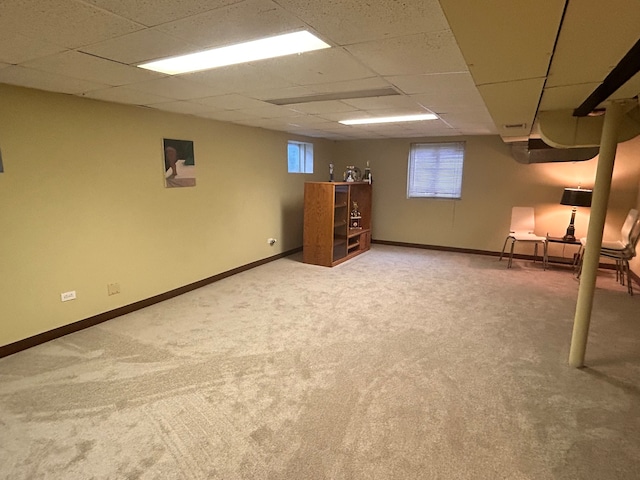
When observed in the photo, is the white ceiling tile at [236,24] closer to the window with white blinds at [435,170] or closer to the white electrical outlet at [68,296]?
the white electrical outlet at [68,296]

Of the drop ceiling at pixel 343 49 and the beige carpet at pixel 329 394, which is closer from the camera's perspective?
the drop ceiling at pixel 343 49

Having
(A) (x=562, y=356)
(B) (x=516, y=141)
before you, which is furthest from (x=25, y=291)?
(B) (x=516, y=141)

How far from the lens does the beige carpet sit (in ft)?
5.80

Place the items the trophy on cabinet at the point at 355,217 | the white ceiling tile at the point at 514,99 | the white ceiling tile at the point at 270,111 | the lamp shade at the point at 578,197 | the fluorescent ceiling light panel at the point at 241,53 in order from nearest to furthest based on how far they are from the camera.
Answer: the fluorescent ceiling light panel at the point at 241,53 → the white ceiling tile at the point at 514,99 → the white ceiling tile at the point at 270,111 → the lamp shade at the point at 578,197 → the trophy on cabinet at the point at 355,217

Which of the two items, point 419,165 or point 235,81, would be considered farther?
point 419,165

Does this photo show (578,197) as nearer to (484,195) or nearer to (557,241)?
(557,241)

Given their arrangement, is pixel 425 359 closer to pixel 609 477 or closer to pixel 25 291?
pixel 609 477

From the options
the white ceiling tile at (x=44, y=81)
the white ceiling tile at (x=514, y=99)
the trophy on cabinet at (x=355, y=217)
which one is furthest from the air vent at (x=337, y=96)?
the trophy on cabinet at (x=355, y=217)

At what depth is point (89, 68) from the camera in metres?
2.21

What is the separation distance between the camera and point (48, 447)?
72.7 inches

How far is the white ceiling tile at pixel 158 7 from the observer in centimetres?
136

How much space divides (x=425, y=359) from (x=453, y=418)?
0.69 meters

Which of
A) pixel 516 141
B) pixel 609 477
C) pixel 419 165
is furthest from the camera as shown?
pixel 419 165

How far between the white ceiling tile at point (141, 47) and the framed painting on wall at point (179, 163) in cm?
193
